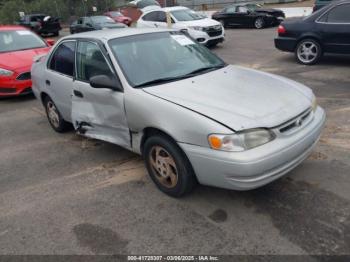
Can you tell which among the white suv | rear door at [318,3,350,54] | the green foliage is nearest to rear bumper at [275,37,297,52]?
rear door at [318,3,350,54]

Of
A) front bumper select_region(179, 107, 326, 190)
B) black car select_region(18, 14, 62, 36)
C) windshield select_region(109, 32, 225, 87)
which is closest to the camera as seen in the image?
front bumper select_region(179, 107, 326, 190)

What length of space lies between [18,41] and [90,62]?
5661 mm

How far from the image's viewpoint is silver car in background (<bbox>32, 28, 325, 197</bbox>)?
2957 millimetres

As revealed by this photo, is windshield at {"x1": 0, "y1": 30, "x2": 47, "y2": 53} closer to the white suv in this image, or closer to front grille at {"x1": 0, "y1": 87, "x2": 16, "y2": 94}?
front grille at {"x1": 0, "y1": 87, "x2": 16, "y2": 94}

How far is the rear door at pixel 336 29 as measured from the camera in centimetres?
807

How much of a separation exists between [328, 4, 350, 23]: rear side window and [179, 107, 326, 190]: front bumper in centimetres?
620

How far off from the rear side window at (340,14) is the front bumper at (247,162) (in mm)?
6204

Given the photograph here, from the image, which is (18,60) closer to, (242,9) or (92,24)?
(92,24)

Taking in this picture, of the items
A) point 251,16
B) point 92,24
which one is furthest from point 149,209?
point 92,24

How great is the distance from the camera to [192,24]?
1278cm

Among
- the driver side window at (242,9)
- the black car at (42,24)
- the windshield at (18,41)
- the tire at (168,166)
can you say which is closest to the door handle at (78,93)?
the tire at (168,166)

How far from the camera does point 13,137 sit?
582cm

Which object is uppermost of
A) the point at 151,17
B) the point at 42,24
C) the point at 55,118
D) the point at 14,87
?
the point at 151,17

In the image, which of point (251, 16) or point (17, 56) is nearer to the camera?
point (17, 56)
